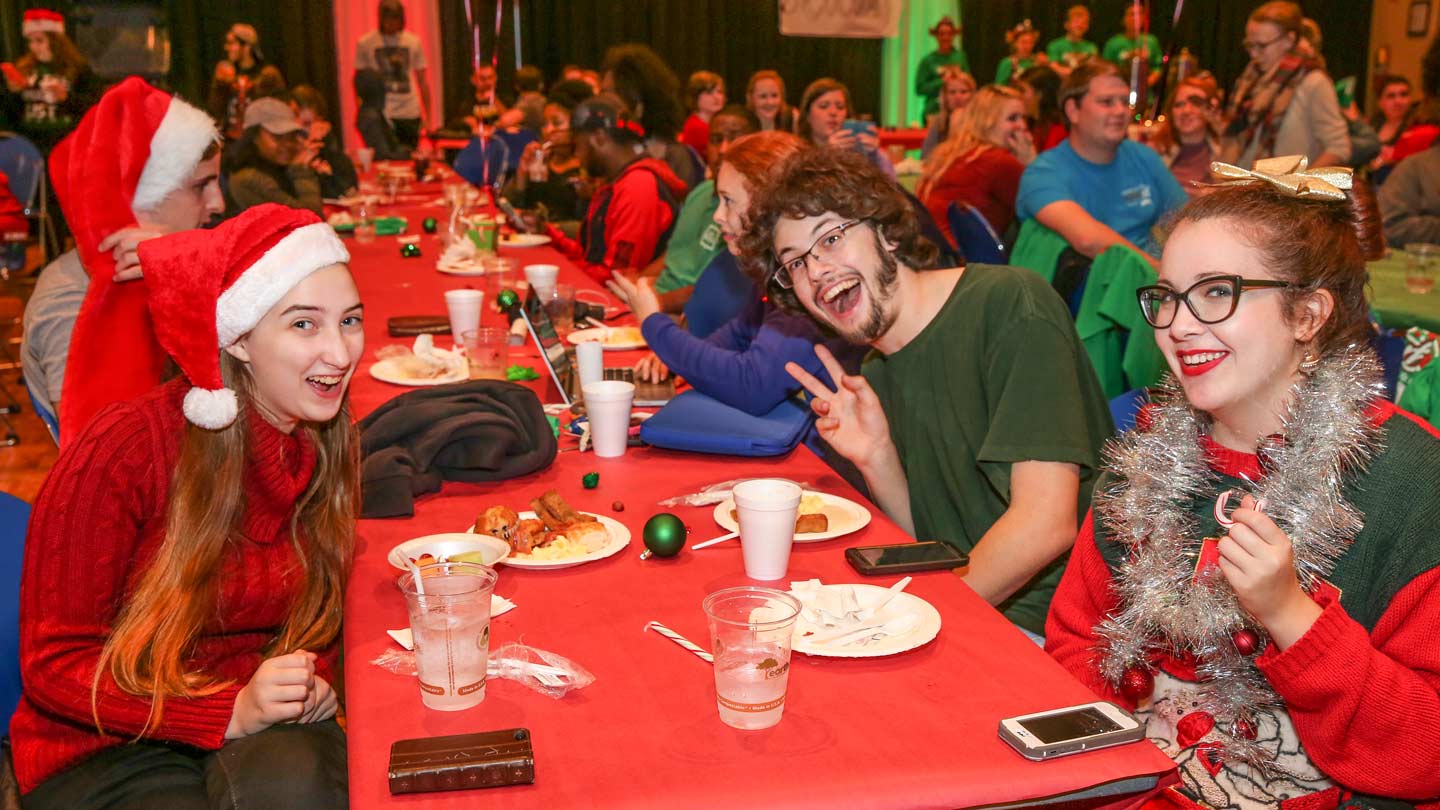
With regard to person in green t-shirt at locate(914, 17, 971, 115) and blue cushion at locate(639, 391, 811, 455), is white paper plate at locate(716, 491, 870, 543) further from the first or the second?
person in green t-shirt at locate(914, 17, 971, 115)

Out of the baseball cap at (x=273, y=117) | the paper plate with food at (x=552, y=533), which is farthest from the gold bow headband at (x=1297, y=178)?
the baseball cap at (x=273, y=117)

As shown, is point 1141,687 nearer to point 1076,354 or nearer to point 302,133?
point 1076,354

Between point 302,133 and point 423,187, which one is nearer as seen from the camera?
point 302,133

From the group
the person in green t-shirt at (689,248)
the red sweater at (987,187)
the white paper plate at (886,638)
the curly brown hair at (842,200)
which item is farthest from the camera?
the red sweater at (987,187)

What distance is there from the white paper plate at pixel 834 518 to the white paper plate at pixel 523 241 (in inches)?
132

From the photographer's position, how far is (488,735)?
1.23 meters

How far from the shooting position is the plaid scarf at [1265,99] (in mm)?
5816

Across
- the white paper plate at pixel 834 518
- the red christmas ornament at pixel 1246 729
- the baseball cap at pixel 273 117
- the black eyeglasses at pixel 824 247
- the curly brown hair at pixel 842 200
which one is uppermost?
the baseball cap at pixel 273 117

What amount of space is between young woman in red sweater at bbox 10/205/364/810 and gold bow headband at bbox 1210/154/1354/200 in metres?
1.26

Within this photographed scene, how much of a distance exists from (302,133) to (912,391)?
461cm

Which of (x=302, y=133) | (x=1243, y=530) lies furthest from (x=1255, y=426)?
(x=302, y=133)

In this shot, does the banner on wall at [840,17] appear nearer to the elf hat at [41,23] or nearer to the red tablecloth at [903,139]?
the red tablecloth at [903,139]

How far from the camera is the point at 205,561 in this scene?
1625 mm

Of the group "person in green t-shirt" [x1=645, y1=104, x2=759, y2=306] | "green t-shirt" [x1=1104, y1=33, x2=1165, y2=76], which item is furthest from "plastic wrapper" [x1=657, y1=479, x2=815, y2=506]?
"green t-shirt" [x1=1104, y1=33, x2=1165, y2=76]
